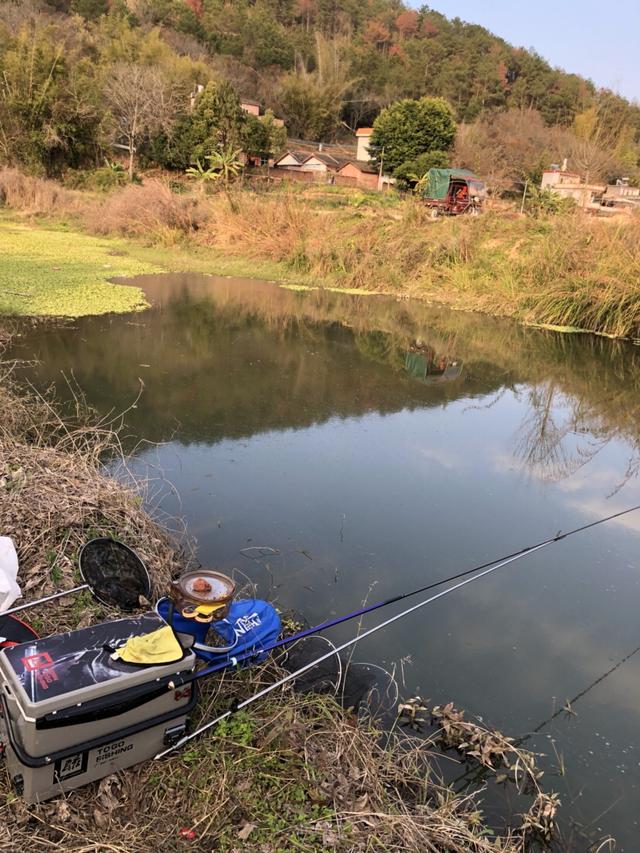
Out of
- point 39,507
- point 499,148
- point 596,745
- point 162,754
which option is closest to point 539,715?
point 596,745

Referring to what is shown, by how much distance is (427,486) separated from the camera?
4.41 m

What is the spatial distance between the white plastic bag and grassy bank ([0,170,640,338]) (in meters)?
5.82

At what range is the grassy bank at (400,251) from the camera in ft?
31.7

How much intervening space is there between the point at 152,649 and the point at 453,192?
707 inches

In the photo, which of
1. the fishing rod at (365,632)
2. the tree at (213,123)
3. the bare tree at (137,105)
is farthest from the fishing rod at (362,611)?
the tree at (213,123)

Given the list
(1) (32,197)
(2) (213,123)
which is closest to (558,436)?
(1) (32,197)

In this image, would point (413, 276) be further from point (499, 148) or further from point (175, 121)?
point (499, 148)

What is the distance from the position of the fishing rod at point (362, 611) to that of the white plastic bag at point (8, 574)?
726 mm

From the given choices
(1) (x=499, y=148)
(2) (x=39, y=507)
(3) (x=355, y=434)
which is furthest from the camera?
(1) (x=499, y=148)

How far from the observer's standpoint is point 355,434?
5.20m

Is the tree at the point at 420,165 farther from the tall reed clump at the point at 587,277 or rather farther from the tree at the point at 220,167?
the tall reed clump at the point at 587,277

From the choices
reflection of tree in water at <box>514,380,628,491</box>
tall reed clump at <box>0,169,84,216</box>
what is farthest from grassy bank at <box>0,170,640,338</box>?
reflection of tree in water at <box>514,380,628,491</box>

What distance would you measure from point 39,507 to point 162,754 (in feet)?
4.28

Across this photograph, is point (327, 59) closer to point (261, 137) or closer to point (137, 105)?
point (261, 137)
